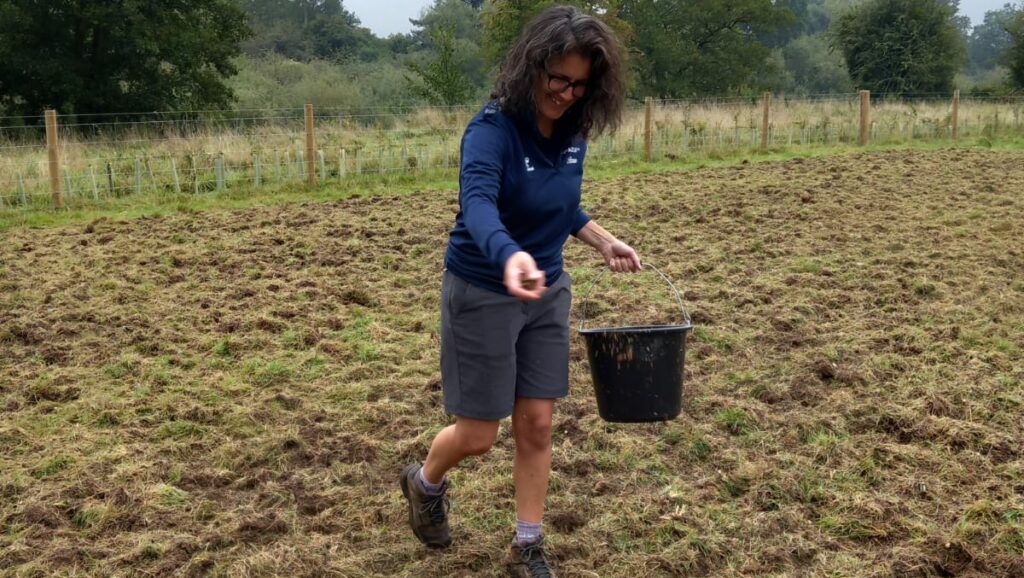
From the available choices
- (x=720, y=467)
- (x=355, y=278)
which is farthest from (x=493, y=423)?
(x=355, y=278)

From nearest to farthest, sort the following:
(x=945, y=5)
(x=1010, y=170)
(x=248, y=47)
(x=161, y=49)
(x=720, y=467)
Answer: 1. (x=720, y=467)
2. (x=1010, y=170)
3. (x=161, y=49)
4. (x=945, y=5)
5. (x=248, y=47)

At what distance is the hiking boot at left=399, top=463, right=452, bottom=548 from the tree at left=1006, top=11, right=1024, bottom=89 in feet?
115

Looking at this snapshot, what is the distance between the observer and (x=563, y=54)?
2.44 metres

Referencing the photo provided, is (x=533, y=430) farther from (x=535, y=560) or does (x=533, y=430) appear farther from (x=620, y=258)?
(x=620, y=258)

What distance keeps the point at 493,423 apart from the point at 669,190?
954cm

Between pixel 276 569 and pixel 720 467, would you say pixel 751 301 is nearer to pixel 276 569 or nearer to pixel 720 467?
pixel 720 467

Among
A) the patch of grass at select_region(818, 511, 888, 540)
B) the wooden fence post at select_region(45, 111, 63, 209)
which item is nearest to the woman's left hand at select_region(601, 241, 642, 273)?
the patch of grass at select_region(818, 511, 888, 540)

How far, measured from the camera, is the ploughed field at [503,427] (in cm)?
313

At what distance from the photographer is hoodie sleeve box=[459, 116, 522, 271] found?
225cm

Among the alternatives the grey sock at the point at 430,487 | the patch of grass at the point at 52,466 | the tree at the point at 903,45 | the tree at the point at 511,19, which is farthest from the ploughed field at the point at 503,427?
the tree at the point at 903,45

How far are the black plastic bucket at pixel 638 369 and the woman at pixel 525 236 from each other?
10.6 inches

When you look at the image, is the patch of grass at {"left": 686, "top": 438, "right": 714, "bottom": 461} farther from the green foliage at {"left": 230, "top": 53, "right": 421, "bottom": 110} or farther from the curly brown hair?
the green foliage at {"left": 230, "top": 53, "right": 421, "bottom": 110}

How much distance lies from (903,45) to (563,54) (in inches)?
1514

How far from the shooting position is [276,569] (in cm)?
300
